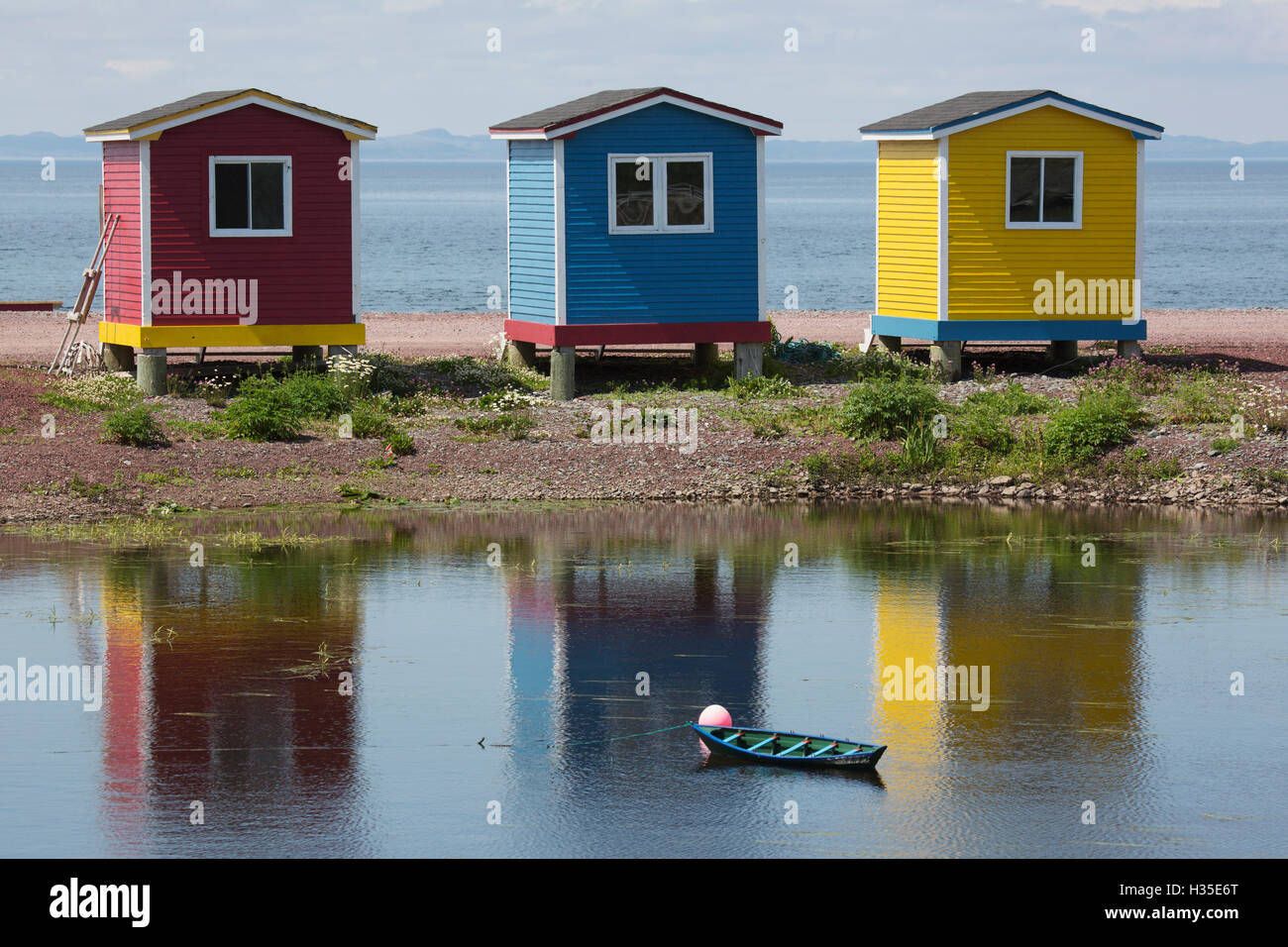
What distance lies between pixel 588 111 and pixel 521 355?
434 centimetres

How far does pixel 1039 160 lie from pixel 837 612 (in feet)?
43.1

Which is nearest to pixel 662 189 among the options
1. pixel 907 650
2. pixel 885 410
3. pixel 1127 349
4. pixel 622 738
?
Answer: pixel 885 410

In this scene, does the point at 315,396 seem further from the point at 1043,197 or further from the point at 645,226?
the point at 1043,197

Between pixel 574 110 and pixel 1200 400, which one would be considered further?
pixel 574 110

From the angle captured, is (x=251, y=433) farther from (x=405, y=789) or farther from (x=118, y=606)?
(x=405, y=789)

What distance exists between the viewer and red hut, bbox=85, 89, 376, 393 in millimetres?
25734

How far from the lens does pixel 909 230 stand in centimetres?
2828

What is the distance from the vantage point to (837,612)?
54.1 feet

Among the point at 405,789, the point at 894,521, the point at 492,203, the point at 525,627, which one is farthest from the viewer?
the point at 492,203

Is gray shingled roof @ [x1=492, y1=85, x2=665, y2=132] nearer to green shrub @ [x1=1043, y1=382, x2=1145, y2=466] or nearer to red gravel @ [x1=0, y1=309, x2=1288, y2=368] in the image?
red gravel @ [x1=0, y1=309, x2=1288, y2=368]

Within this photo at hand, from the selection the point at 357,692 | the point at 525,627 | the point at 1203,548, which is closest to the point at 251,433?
the point at 525,627

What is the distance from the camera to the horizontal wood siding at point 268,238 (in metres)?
25.8

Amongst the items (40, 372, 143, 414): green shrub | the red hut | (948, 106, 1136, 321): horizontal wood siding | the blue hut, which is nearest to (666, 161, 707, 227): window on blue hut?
the blue hut

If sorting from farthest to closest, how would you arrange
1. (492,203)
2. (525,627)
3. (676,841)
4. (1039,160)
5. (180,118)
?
(492,203) → (1039,160) → (180,118) → (525,627) → (676,841)
